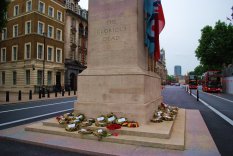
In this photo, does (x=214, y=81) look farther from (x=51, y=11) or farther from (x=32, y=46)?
(x=32, y=46)

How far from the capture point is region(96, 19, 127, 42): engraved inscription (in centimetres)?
718

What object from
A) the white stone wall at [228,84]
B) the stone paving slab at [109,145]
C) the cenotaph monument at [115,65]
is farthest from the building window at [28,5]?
the white stone wall at [228,84]

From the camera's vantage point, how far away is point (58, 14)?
36.4 metres

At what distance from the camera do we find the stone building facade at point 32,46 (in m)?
31.4

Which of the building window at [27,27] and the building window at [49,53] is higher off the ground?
the building window at [27,27]

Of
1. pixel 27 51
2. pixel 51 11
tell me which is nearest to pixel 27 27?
pixel 27 51

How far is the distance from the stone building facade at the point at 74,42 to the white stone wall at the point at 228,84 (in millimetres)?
27528

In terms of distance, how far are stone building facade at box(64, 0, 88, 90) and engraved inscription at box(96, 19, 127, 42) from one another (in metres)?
30.6

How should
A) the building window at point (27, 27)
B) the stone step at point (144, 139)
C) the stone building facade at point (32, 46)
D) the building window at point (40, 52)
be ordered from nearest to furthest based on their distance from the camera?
the stone step at point (144, 139)
the stone building facade at point (32, 46)
the building window at point (40, 52)
the building window at point (27, 27)

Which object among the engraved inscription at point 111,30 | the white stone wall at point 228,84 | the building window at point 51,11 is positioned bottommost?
the white stone wall at point 228,84

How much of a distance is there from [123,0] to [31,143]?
5.23 m

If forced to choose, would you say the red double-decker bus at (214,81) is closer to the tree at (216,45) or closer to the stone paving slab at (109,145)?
the tree at (216,45)

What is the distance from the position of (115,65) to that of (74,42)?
34657mm

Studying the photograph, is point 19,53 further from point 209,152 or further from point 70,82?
point 209,152
